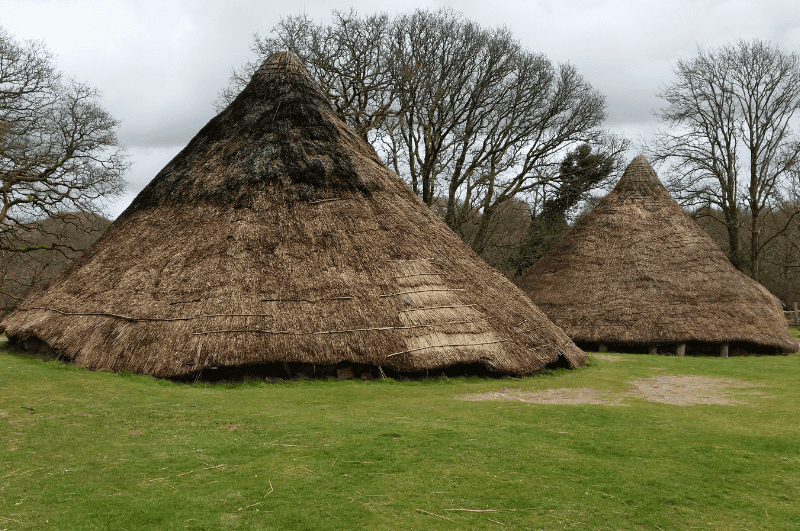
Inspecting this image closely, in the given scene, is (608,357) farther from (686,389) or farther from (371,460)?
(371,460)

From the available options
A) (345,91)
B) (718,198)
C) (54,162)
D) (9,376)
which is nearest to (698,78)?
(718,198)

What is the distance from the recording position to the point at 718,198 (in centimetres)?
3127

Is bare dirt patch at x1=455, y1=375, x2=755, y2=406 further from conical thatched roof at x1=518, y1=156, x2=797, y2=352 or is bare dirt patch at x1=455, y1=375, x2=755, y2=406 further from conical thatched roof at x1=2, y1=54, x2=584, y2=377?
conical thatched roof at x1=518, y1=156, x2=797, y2=352

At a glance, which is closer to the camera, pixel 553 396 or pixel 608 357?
pixel 553 396

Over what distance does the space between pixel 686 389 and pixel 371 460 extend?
8.27m

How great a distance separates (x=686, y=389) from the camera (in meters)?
12.3

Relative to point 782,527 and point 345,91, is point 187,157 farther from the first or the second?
point 782,527

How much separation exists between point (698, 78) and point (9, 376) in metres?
32.4

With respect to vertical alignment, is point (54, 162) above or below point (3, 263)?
above

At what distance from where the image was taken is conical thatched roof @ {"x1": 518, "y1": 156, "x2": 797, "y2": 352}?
759 inches

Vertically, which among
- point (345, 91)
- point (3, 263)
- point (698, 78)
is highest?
point (698, 78)

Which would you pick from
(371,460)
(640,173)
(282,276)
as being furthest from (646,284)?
(371,460)

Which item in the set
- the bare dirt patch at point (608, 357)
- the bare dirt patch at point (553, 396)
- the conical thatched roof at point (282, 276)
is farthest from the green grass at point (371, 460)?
the bare dirt patch at point (608, 357)

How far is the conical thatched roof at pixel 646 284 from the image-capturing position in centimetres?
1928
